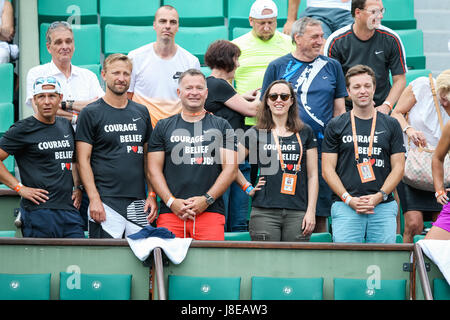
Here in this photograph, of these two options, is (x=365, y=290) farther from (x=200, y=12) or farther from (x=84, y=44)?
(x=200, y=12)

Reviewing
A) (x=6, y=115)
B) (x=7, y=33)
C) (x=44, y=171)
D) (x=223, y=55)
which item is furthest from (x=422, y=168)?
(x=7, y=33)

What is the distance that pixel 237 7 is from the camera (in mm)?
7652

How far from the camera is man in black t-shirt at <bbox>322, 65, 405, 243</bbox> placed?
177 inches

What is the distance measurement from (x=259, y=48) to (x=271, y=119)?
129 centimetres

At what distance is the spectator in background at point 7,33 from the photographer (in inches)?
260

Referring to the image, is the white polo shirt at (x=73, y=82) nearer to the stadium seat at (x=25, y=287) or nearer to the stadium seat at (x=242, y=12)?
the stadium seat at (x=25, y=287)

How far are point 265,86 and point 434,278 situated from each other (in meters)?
1.86

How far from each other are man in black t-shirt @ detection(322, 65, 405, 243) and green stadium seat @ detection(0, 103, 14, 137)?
2830 millimetres

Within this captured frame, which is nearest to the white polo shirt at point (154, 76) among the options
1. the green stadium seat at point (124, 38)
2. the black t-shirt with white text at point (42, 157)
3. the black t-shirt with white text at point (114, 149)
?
the black t-shirt with white text at point (114, 149)

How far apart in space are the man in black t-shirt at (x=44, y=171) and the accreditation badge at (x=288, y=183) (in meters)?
1.28
